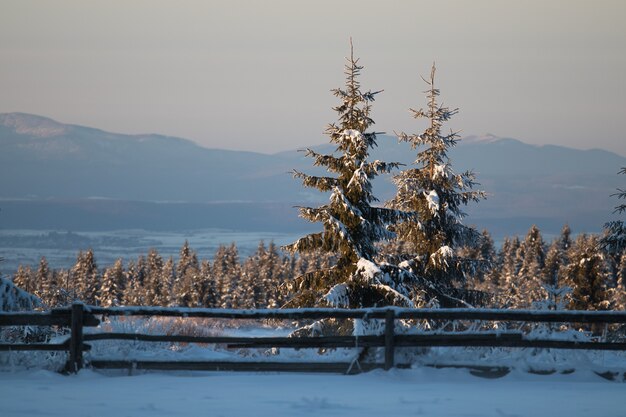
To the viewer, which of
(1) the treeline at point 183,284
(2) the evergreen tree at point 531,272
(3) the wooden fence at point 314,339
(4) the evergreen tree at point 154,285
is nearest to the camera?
(3) the wooden fence at point 314,339

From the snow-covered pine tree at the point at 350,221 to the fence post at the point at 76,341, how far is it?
1115 centimetres

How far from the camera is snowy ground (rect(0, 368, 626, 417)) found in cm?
1196

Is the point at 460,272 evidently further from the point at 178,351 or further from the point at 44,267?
the point at 44,267

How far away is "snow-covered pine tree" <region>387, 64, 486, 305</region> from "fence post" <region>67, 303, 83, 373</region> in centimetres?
Answer: 1634

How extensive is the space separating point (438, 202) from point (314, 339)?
15.1 meters

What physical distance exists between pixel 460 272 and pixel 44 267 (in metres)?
88.9

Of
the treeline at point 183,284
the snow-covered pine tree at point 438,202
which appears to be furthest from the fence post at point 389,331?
the treeline at point 183,284

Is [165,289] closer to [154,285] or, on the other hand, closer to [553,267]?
[154,285]

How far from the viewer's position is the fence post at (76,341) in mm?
14383

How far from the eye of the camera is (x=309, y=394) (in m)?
13.0

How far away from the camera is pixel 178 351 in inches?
618

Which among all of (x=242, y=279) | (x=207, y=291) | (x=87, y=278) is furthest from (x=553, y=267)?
(x=87, y=278)

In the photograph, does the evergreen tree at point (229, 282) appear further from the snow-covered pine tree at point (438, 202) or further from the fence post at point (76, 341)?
the fence post at point (76, 341)

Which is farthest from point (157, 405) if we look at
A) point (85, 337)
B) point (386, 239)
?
point (386, 239)
